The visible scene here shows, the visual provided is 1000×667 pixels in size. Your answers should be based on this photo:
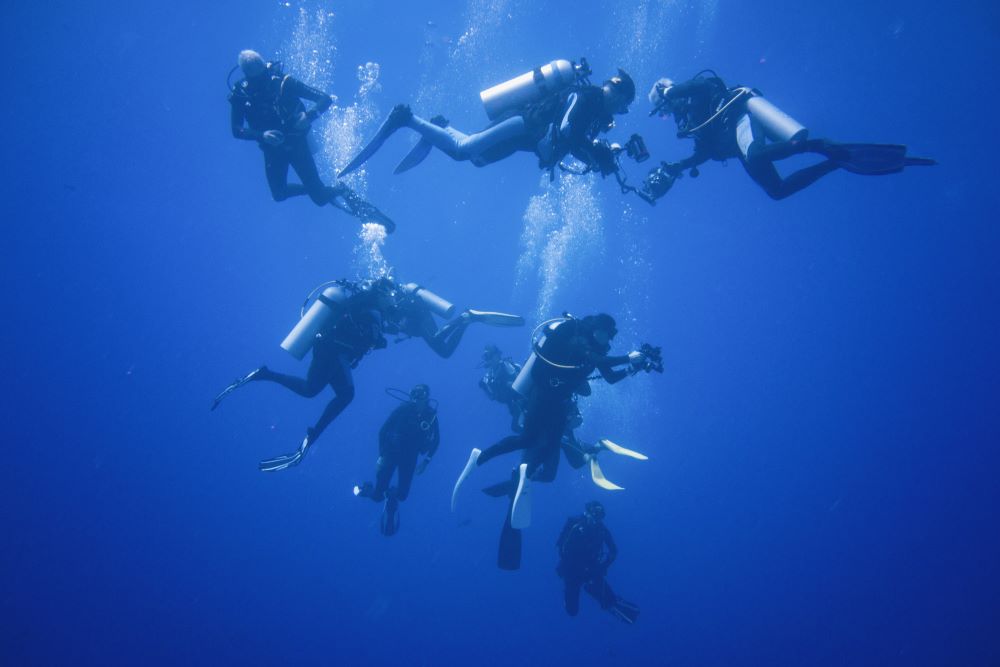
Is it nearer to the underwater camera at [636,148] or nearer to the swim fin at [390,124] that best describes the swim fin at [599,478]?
the underwater camera at [636,148]

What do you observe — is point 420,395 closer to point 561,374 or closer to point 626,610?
point 561,374

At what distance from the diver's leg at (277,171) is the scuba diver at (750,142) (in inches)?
218

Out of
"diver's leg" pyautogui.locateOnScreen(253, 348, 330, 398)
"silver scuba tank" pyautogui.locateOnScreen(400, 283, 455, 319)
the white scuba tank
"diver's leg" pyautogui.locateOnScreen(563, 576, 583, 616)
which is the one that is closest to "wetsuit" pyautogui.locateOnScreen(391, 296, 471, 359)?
"silver scuba tank" pyautogui.locateOnScreen(400, 283, 455, 319)

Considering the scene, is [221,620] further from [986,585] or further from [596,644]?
[986,585]

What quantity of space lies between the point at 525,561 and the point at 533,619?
515cm

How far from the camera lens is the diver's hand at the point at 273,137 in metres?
6.09

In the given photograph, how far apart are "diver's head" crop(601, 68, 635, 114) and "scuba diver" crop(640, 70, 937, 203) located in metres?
0.71

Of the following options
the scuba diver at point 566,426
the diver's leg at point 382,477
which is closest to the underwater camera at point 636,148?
the scuba diver at point 566,426

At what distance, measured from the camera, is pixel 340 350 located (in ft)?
21.2

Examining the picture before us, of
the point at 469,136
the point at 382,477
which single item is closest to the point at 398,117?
the point at 469,136

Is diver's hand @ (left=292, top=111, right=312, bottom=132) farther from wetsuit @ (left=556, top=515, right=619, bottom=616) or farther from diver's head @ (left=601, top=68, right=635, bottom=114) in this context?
wetsuit @ (left=556, top=515, right=619, bottom=616)

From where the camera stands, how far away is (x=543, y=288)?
51750 mm

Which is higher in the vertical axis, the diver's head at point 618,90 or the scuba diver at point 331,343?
the diver's head at point 618,90

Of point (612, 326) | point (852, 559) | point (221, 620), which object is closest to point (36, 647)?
point (221, 620)
